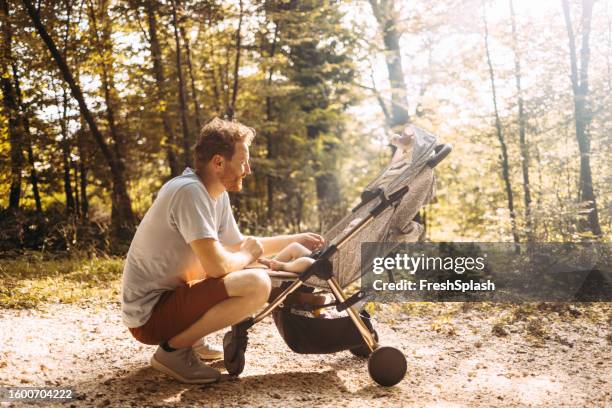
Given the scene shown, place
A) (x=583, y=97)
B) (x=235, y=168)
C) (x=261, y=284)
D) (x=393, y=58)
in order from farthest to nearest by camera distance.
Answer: (x=393, y=58)
(x=583, y=97)
(x=235, y=168)
(x=261, y=284)

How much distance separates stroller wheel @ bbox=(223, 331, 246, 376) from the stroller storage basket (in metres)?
0.28

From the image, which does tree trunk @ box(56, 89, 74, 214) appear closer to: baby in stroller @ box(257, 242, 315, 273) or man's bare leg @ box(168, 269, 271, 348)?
baby in stroller @ box(257, 242, 315, 273)

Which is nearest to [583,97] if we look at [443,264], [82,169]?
[443,264]

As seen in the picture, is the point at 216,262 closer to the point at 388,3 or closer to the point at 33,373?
the point at 33,373

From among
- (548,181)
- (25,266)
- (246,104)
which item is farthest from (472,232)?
Result: (25,266)

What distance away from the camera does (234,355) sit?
3.44 metres

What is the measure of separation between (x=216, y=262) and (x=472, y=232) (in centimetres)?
1275

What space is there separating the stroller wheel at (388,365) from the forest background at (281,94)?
193 inches

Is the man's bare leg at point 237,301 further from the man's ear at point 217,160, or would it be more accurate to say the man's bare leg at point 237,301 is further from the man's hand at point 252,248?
the man's ear at point 217,160

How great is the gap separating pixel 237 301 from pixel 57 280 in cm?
449

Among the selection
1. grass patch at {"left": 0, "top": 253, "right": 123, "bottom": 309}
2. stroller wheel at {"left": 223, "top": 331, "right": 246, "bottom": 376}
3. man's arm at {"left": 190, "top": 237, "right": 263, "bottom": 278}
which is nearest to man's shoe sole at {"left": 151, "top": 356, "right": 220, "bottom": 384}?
stroller wheel at {"left": 223, "top": 331, "right": 246, "bottom": 376}

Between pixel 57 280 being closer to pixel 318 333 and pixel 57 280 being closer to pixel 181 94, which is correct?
pixel 181 94

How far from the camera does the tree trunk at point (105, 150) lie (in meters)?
9.45

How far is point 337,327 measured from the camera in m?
3.52
